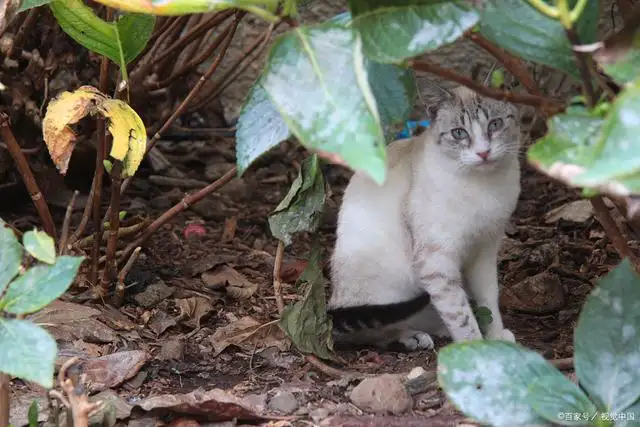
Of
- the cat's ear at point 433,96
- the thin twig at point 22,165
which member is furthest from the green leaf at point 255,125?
the cat's ear at point 433,96

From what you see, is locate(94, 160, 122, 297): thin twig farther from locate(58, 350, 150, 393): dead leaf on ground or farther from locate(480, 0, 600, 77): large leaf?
locate(480, 0, 600, 77): large leaf

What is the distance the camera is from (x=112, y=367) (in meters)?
1.80

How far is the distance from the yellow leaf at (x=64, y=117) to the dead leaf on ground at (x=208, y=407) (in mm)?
497

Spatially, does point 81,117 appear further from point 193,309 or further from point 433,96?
point 433,96

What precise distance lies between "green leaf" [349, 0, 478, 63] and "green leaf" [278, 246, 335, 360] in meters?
0.93

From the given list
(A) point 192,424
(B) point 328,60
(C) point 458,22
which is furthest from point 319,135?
(A) point 192,424

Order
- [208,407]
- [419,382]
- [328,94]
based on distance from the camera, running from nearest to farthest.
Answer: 1. [328,94]
2. [208,407]
3. [419,382]

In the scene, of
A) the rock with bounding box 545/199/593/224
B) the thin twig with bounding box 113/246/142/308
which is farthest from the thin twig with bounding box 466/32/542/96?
the rock with bounding box 545/199/593/224

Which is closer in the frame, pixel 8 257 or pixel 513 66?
pixel 8 257

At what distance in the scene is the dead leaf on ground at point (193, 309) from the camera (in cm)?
214

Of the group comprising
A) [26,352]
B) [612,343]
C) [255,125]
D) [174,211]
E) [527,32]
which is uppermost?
[527,32]

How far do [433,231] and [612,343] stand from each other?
0.89 metres

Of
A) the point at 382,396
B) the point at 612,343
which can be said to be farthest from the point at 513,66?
the point at 382,396

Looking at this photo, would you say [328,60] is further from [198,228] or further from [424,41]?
[198,228]
